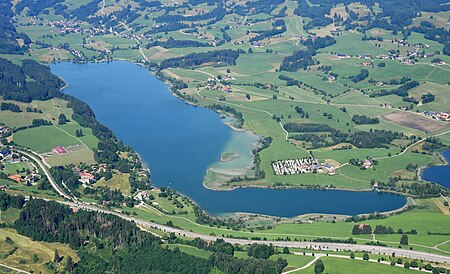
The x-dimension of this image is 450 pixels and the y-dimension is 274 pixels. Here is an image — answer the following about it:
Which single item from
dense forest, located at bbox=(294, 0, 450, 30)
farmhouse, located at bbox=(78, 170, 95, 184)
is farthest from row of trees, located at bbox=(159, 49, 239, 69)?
farmhouse, located at bbox=(78, 170, 95, 184)

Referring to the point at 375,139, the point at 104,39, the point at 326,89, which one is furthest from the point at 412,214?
the point at 104,39

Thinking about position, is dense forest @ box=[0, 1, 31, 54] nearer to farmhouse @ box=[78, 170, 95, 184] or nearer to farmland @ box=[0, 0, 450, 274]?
farmland @ box=[0, 0, 450, 274]

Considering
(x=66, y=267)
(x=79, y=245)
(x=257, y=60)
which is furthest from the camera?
(x=257, y=60)

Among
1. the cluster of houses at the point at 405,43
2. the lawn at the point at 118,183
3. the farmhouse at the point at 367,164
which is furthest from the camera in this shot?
the cluster of houses at the point at 405,43

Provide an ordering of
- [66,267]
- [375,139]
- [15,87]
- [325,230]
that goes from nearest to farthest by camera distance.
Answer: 1. [66,267]
2. [325,230]
3. [375,139]
4. [15,87]

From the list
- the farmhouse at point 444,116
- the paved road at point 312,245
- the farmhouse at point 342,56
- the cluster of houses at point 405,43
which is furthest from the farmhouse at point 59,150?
the cluster of houses at point 405,43

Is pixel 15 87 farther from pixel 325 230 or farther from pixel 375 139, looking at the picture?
pixel 325 230

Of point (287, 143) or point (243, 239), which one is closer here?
Answer: point (243, 239)

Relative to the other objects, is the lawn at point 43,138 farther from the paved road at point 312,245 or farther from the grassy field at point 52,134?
the paved road at point 312,245
